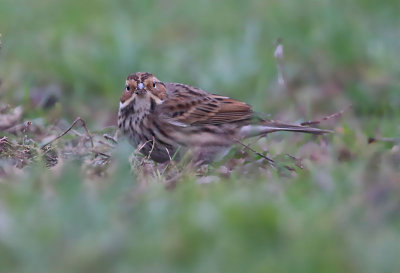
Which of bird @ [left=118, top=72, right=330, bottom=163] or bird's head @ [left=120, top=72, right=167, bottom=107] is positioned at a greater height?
bird's head @ [left=120, top=72, right=167, bottom=107]

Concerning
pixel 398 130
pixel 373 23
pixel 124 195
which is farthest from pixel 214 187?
pixel 373 23

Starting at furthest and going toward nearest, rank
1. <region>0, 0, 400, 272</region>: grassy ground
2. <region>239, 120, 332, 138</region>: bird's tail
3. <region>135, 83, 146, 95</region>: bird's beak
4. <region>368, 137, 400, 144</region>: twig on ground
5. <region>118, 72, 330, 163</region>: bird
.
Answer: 1. <region>239, 120, 332, 138</region>: bird's tail
2. <region>368, 137, 400, 144</region>: twig on ground
3. <region>135, 83, 146, 95</region>: bird's beak
4. <region>118, 72, 330, 163</region>: bird
5. <region>0, 0, 400, 272</region>: grassy ground

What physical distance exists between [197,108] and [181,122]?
0.27 metres

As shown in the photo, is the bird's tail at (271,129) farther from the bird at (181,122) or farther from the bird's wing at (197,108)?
the bird's wing at (197,108)

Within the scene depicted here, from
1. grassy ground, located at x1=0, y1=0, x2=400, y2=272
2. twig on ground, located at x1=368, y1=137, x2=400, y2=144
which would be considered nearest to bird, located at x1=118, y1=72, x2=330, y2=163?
grassy ground, located at x1=0, y1=0, x2=400, y2=272

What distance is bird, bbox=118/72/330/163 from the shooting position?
6.27 metres

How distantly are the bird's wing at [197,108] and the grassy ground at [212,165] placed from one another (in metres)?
0.32

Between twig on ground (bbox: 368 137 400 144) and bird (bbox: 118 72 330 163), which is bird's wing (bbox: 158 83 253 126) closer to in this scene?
bird (bbox: 118 72 330 163)

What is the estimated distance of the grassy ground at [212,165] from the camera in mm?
3586

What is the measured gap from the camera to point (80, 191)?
3.93 meters

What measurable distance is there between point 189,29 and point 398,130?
499 cm

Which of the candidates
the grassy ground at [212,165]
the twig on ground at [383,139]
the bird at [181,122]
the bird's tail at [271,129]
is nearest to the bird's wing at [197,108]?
the bird at [181,122]

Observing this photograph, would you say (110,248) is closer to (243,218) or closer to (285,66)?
(243,218)

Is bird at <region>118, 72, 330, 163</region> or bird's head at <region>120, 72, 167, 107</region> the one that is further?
bird's head at <region>120, 72, 167, 107</region>
